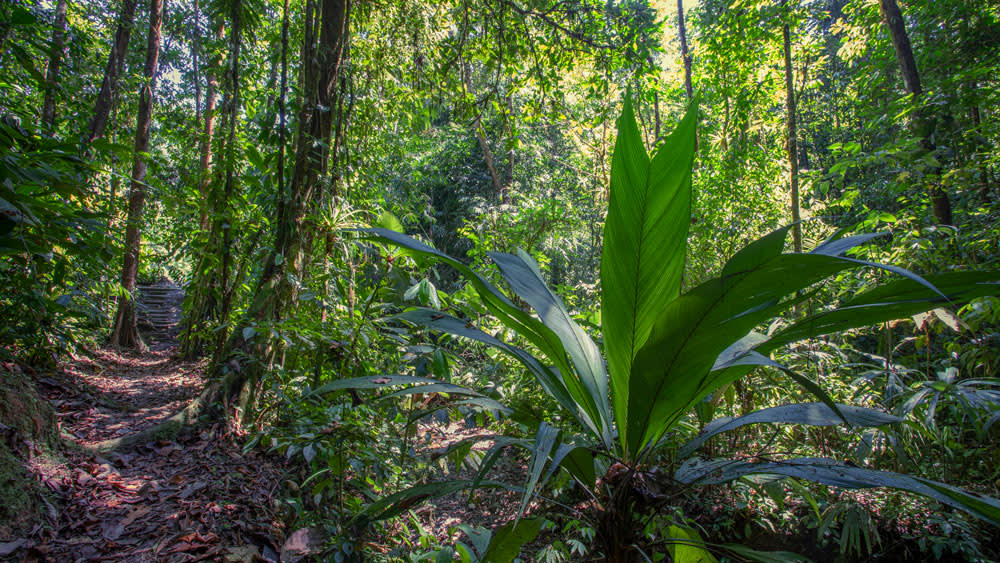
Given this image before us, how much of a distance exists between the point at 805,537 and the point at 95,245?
12.7 feet

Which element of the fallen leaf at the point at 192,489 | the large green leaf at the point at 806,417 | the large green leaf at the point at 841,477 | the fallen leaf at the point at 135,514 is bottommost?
the fallen leaf at the point at 135,514

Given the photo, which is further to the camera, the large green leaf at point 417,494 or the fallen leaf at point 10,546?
the fallen leaf at point 10,546

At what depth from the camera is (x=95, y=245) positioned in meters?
1.49

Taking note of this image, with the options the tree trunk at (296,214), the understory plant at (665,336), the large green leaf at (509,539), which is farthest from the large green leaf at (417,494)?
the tree trunk at (296,214)

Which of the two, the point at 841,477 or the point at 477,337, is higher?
the point at 477,337

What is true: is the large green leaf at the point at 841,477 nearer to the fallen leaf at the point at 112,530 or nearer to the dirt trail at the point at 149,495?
the dirt trail at the point at 149,495

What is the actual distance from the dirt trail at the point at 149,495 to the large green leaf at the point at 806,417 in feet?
5.14

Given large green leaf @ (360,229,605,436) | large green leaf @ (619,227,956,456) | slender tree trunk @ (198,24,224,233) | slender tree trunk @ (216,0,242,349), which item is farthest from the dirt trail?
large green leaf @ (619,227,956,456)

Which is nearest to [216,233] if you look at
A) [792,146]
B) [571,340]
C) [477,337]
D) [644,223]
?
[477,337]

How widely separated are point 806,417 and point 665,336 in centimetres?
42

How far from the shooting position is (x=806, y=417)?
33.8 inches

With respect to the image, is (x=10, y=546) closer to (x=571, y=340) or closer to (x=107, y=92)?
(x=571, y=340)

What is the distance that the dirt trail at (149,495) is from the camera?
1.45 meters

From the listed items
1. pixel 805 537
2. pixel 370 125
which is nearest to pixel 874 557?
pixel 805 537
